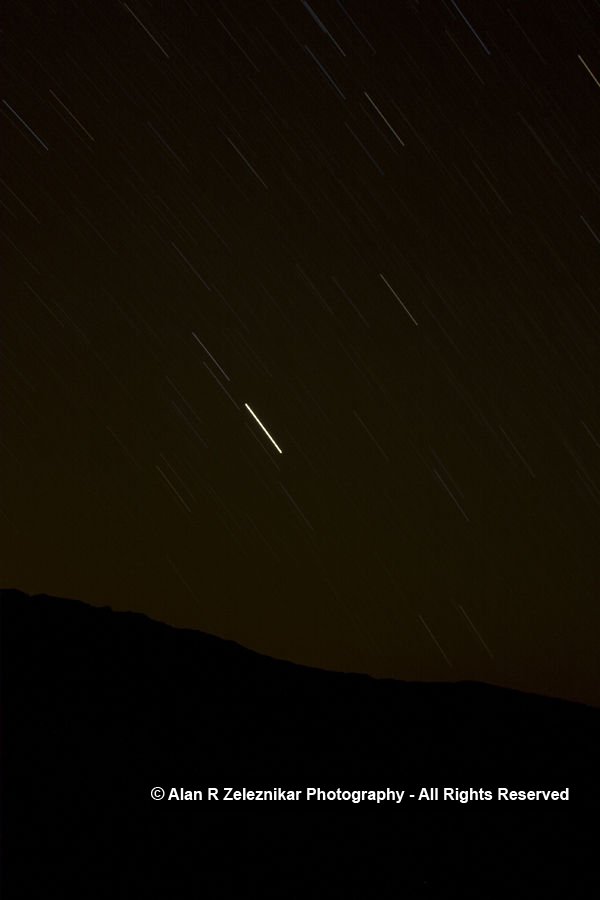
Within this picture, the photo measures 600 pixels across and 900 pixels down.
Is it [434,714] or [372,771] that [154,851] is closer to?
[372,771]

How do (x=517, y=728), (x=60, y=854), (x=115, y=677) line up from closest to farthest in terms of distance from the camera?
(x=60, y=854), (x=115, y=677), (x=517, y=728)

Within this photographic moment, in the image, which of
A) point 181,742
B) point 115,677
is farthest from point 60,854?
point 115,677

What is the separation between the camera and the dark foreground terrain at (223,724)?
72.0 ft

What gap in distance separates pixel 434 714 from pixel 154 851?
28.0 m

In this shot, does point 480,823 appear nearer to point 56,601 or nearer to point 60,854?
point 60,854

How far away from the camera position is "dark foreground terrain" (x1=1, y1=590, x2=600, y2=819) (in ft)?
72.0

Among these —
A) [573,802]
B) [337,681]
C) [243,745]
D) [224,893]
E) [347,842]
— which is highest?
[337,681]

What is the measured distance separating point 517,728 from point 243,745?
57.3 feet

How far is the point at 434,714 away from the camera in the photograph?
1649 inches

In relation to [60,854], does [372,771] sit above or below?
above

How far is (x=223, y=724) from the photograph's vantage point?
32062mm

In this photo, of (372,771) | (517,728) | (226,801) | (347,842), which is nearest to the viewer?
(347,842)

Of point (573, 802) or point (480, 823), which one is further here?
point (573, 802)

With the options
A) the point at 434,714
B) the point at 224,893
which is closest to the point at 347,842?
the point at 224,893
